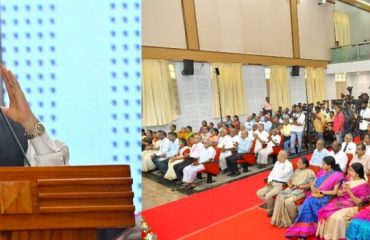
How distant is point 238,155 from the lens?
4.98 m

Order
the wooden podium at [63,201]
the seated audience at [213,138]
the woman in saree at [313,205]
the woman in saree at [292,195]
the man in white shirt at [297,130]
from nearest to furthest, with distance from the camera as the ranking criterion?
the wooden podium at [63,201] → the woman in saree at [313,205] → the woman in saree at [292,195] → the man in white shirt at [297,130] → the seated audience at [213,138]

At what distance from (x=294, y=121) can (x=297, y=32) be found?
1.12m

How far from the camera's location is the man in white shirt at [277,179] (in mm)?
4117

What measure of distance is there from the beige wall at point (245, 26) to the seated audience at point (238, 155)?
1233 millimetres

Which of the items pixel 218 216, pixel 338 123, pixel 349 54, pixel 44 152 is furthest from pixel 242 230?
pixel 44 152

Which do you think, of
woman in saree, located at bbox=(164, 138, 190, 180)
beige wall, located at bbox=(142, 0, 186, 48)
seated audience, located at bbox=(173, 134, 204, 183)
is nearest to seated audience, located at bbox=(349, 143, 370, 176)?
seated audience, located at bbox=(173, 134, 204, 183)

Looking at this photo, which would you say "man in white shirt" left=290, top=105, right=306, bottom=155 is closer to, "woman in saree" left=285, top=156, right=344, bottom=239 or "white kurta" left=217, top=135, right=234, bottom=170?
"woman in saree" left=285, top=156, right=344, bottom=239

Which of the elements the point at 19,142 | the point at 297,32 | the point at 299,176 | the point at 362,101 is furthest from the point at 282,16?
the point at 19,142

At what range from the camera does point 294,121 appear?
4434mm

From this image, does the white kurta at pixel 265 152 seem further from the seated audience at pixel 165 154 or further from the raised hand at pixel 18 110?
the raised hand at pixel 18 110

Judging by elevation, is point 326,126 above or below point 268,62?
below

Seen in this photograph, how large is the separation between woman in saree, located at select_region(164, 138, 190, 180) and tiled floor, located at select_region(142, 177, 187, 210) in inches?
10.3

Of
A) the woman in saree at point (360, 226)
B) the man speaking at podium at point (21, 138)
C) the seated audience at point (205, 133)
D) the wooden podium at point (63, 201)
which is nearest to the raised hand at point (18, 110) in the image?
the man speaking at podium at point (21, 138)

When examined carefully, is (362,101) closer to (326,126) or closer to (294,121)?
(326,126)
